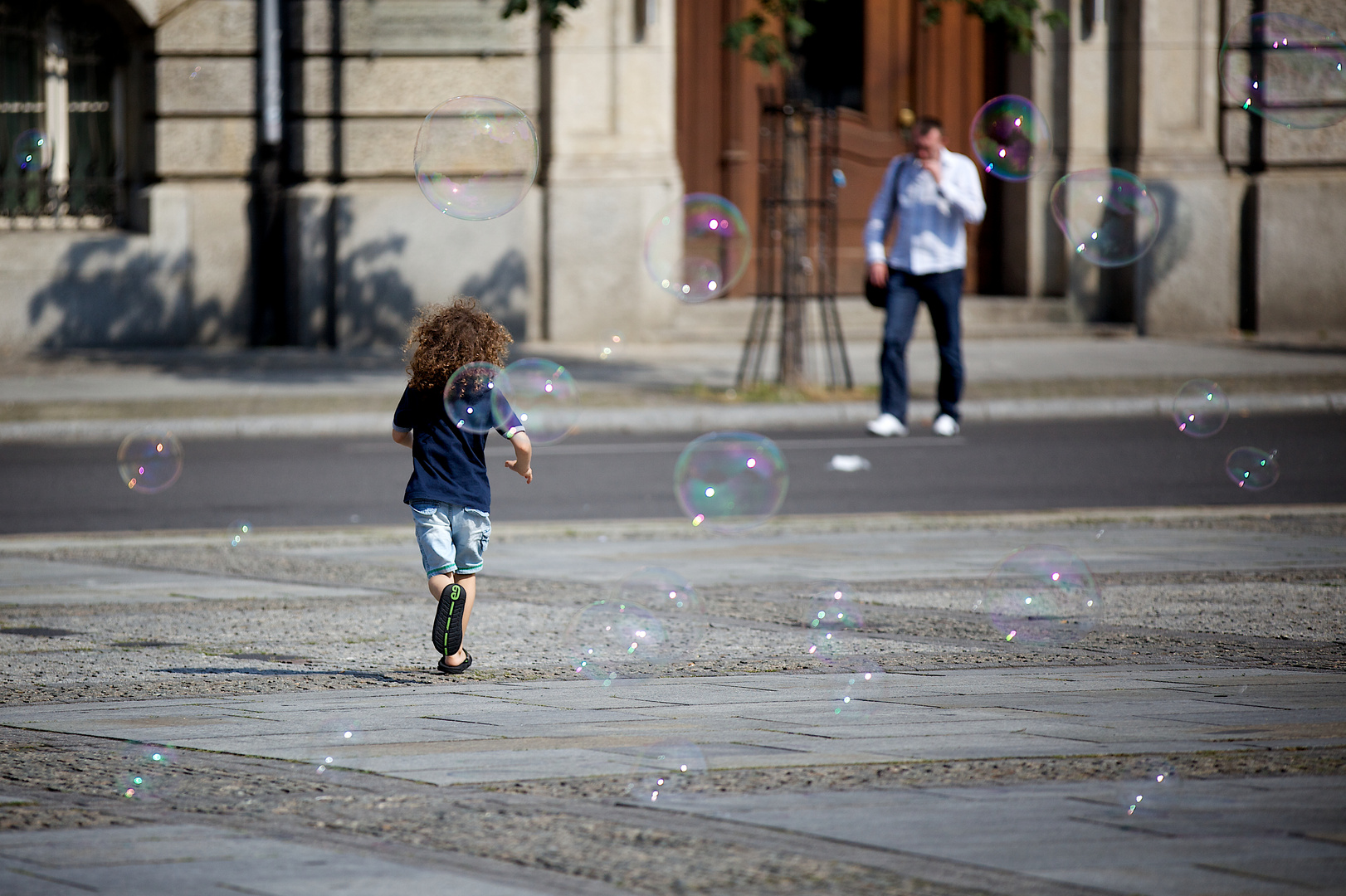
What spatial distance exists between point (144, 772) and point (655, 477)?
20.8 feet

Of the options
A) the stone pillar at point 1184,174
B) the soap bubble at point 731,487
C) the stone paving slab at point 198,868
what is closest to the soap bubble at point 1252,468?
the soap bubble at point 731,487

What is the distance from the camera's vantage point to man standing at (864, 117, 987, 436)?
1145 cm

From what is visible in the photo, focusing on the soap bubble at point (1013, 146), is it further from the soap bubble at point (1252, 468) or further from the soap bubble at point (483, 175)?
the soap bubble at point (483, 175)

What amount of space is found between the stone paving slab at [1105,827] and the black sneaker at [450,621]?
147cm

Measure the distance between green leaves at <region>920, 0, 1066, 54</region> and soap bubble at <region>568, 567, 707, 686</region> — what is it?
26.3 ft

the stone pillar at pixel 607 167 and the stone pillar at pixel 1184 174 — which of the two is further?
the stone pillar at pixel 1184 174

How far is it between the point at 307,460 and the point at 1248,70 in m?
10.2

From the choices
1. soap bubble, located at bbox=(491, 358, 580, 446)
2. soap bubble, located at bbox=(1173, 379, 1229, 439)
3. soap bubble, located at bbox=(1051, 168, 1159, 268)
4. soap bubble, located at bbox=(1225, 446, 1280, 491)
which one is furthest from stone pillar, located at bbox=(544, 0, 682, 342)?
soap bubble, located at bbox=(491, 358, 580, 446)

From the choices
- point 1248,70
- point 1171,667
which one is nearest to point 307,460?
point 1171,667

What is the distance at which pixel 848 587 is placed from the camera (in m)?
6.72

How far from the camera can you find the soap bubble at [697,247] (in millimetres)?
12586

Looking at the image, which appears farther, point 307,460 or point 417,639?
point 307,460

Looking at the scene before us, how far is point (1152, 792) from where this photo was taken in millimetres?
3773

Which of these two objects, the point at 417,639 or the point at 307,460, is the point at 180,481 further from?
the point at 417,639
